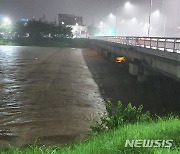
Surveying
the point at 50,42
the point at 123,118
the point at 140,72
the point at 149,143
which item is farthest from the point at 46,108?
the point at 50,42

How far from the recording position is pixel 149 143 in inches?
365

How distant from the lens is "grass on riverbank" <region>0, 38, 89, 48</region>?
142 metres

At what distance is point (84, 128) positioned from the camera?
1866cm

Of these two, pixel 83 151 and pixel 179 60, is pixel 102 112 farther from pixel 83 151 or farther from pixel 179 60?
pixel 83 151

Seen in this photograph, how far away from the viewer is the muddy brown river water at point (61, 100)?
17.6m

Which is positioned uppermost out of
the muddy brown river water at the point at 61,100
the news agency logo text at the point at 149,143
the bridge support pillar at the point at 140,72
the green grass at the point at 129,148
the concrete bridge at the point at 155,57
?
the concrete bridge at the point at 155,57

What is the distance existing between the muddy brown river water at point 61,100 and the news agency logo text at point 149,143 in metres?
7.24

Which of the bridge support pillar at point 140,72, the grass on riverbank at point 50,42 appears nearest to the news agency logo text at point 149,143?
the bridge support pillar at point 140,72

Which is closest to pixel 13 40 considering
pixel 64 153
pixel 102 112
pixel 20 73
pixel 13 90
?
pixel 20 73

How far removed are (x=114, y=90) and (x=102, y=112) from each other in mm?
10288

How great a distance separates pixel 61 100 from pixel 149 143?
59.2 feet

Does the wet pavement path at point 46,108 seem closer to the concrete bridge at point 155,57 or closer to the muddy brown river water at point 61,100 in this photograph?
the muddy brown river water at point 61,100

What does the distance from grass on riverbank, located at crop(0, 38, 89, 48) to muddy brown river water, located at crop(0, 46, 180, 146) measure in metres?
96.8

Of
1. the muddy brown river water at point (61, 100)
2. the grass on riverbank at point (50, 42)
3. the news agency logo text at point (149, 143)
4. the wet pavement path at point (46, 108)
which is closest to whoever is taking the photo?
the news agency logo text at point (149, 143)
